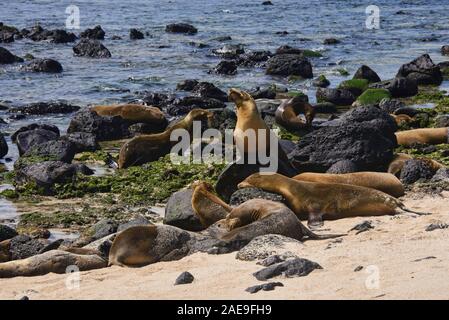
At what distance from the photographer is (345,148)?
469 inches

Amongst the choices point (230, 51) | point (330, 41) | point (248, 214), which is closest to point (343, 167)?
point (248, 214)

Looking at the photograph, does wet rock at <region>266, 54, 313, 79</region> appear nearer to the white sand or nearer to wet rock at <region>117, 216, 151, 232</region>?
wet rock at <region>117, 216, 151, 232</region>

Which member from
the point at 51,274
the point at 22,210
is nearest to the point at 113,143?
the point at 22,210

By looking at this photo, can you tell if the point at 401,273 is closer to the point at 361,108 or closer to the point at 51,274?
the point at 51,274

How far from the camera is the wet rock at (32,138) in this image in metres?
14.8

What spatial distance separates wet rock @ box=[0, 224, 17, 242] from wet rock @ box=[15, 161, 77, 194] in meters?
2.27

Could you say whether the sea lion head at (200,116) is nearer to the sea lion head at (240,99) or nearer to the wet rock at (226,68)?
the sea lion head at (240,99)

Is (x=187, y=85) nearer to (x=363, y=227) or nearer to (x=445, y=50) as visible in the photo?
(x=445, y=50)

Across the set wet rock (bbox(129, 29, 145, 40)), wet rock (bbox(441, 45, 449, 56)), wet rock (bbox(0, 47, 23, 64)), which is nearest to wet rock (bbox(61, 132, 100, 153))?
wet rock (bbox(0, 47, 23, 64))

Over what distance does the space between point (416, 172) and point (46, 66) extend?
1628 cm

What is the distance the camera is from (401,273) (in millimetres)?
6711

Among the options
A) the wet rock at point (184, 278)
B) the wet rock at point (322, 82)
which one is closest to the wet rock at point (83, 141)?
the wet rock at point (184, 278)

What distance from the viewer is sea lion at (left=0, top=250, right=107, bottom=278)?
27.1ft

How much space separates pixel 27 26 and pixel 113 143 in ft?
78.7
